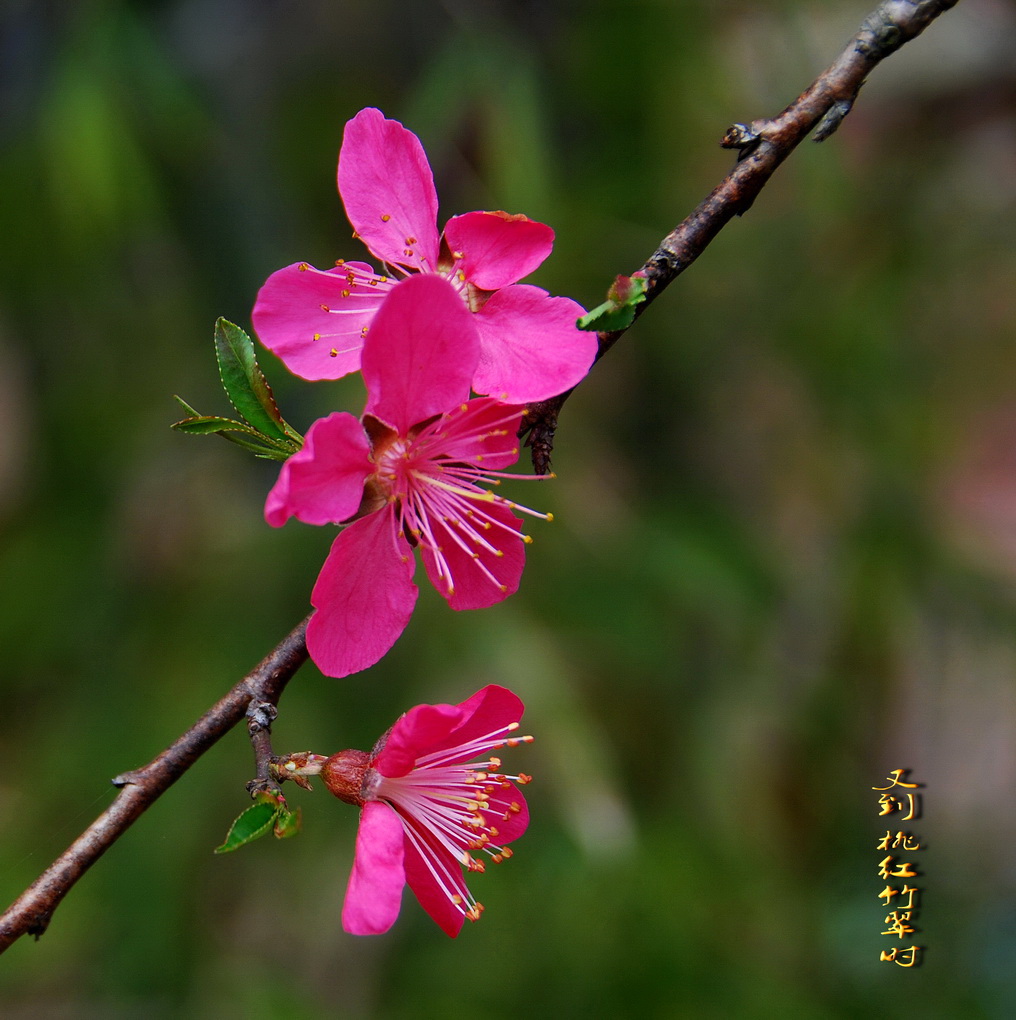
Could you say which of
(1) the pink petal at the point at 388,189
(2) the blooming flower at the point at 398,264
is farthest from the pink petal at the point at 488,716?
(1) the pink petal at the point at 388,189

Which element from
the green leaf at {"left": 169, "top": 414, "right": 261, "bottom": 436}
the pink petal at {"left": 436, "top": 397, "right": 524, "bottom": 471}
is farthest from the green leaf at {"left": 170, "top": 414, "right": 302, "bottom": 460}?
the pink petal at {"left": 436, "top": 397, "right": 524, "bottom": 471}

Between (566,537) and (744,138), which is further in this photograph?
(566,537)

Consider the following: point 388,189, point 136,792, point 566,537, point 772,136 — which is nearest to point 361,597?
point 136,792

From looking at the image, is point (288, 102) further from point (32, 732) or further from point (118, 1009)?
point (118, 1009)

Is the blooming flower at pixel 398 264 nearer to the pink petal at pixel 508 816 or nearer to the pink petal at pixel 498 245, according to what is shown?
the pink petal at pixel 498 245

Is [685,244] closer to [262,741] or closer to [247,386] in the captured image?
[247,386]

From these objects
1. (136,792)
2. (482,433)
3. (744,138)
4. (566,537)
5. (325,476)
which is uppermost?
(566,537)
